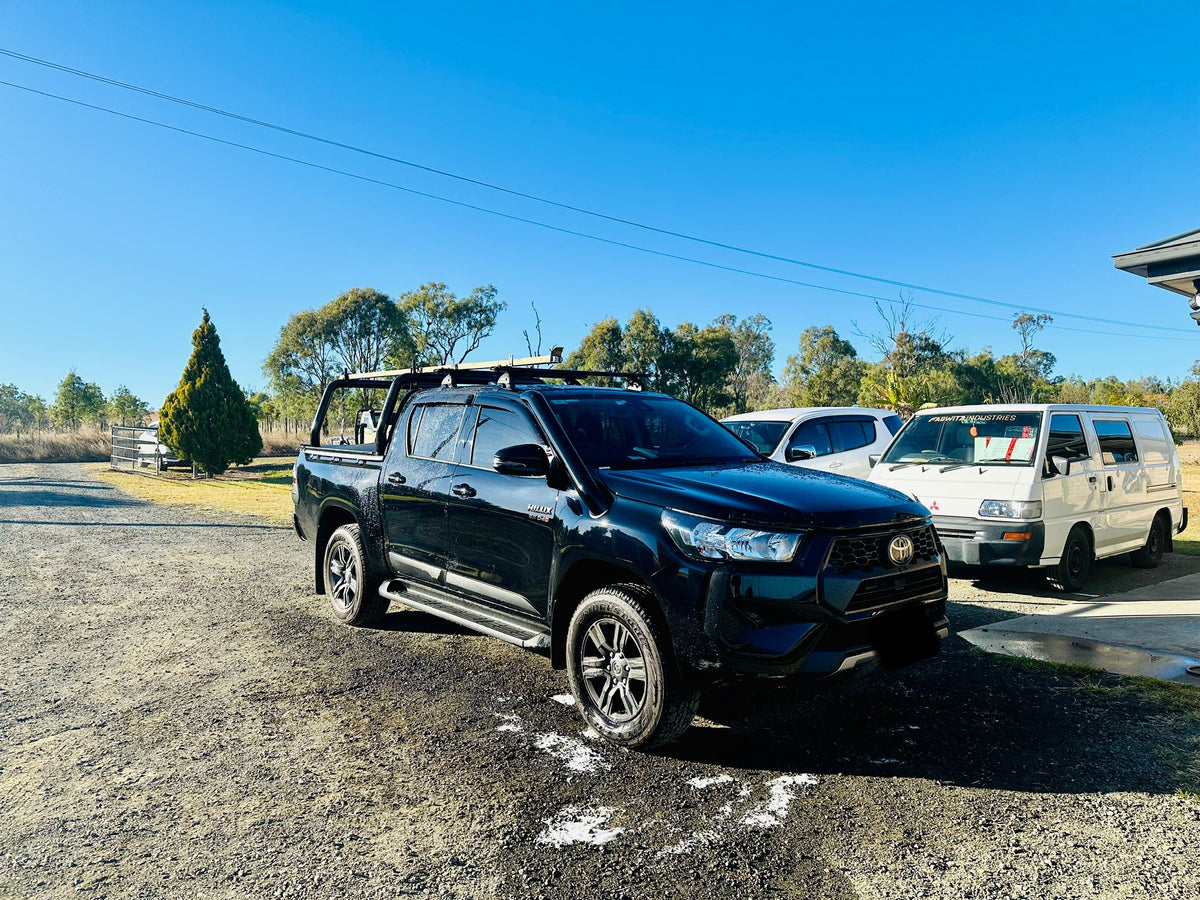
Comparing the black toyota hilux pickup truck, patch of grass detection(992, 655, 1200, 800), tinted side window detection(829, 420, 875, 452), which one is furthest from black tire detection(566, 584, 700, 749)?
tinted side window detection(829, 420, 875, 452)

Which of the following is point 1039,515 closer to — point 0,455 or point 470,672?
point 470,672

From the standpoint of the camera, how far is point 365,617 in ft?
20.8

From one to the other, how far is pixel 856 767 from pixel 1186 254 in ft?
19.8

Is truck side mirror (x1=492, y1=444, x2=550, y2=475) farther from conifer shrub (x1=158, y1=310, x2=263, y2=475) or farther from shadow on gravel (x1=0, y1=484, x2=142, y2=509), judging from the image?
conifer shrub (x1=158, y1=310, x2=263, y2=475)

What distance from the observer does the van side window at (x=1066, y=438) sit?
26.3ft

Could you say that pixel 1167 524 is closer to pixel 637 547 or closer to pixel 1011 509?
pixel 1011 509

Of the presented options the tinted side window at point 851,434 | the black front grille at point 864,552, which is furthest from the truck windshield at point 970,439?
the black front grille at point 864,552

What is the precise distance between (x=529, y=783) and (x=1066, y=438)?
23.2ft

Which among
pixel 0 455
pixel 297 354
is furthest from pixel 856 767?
pixel 297 354

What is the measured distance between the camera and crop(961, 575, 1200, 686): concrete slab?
5410 millimetres

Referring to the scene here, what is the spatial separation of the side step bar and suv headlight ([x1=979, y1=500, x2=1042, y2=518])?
5156 mm

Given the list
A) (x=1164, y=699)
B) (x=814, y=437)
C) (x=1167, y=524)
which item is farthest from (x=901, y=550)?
(x=1167, y=524)

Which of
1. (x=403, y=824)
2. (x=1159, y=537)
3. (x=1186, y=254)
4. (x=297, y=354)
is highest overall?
(x=297, y=354)

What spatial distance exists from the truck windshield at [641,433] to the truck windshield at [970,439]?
4.04m
